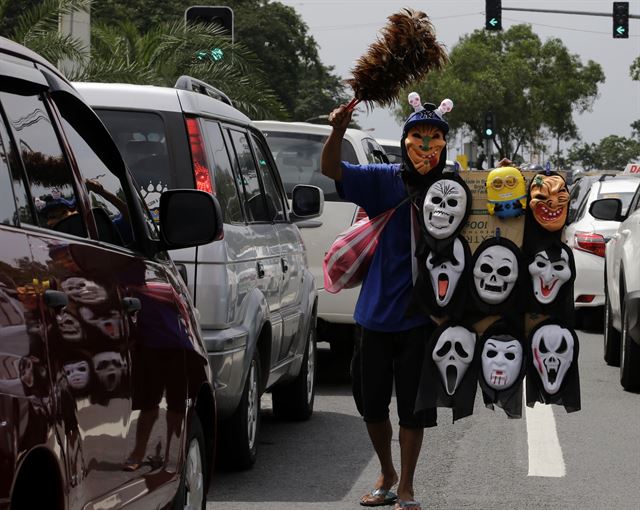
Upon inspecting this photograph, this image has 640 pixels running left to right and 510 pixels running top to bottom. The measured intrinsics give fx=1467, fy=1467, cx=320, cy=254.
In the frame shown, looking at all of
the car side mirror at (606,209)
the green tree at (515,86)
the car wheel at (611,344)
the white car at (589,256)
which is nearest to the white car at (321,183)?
the car side mirror at (606,209)

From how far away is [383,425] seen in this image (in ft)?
21.9

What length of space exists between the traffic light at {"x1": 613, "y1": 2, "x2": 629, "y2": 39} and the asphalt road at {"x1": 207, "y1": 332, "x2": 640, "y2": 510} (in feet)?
80.4

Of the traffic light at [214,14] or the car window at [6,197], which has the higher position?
the traffic light at [214,14]

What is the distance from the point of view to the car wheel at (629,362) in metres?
10.7

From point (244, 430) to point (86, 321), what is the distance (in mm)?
3941

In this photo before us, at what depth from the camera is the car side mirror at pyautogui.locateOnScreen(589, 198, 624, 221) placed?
11.8 m

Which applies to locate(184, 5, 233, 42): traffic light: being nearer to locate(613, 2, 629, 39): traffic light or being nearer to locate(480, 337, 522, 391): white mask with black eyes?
locate(480, 337, 522, 391): white mask with black eyes

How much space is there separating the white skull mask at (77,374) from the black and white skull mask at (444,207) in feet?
9.59

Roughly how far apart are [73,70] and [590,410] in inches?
473

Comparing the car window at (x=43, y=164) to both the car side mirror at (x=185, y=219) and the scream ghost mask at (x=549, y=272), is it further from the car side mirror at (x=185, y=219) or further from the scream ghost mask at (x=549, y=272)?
the scream ghost mask at (x=549, y=272)

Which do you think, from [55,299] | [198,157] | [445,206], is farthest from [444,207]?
[55,299]

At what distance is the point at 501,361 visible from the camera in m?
6.23

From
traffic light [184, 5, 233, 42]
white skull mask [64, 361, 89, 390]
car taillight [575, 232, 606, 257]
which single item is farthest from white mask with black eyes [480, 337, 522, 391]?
traffic light [184, 5, 233, 42]

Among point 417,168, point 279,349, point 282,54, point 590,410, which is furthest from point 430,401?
point 282,54
